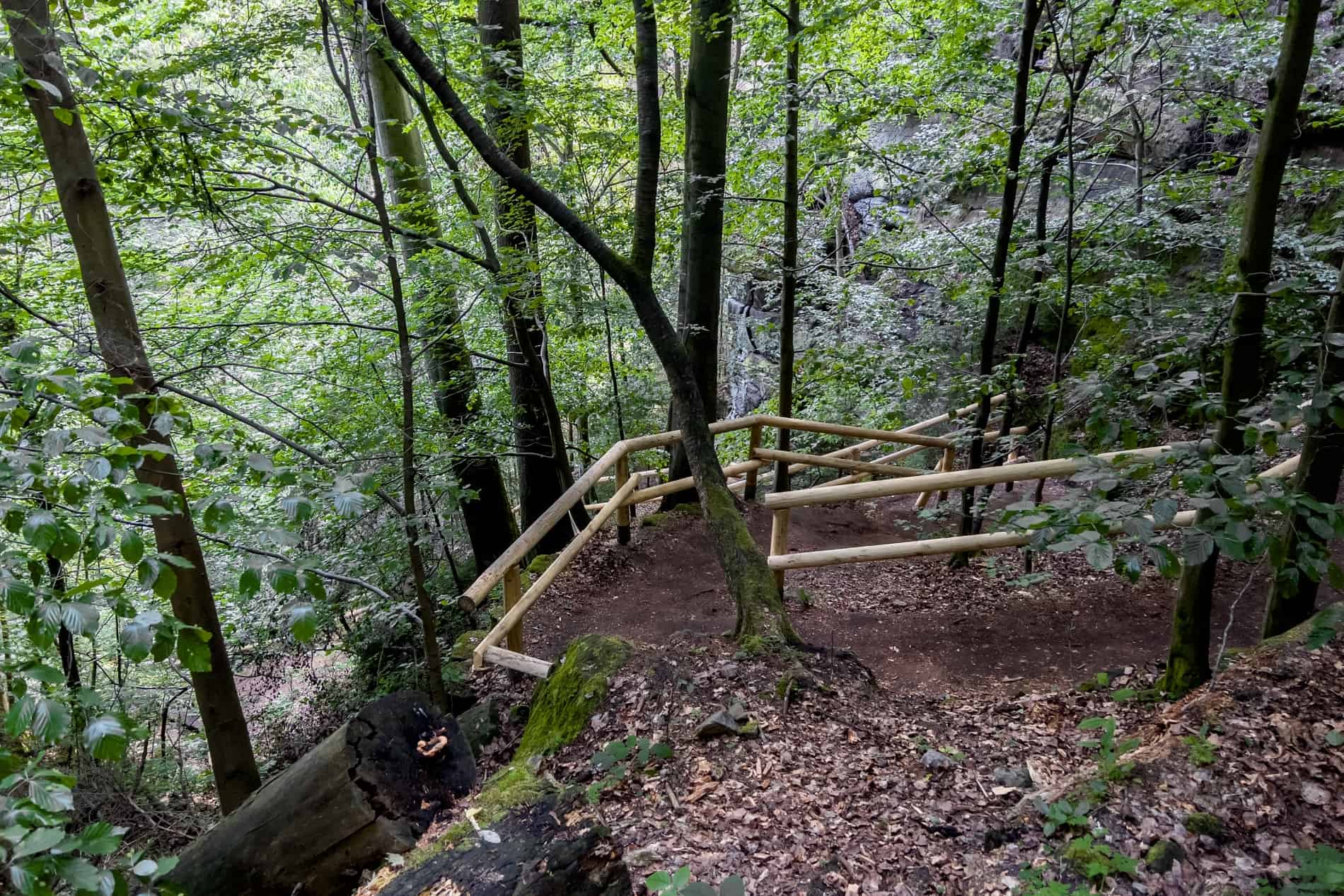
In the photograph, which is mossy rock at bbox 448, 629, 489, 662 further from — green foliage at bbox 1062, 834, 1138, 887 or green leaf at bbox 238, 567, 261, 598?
green foliage at bbox 1062, 834, 1138, 887

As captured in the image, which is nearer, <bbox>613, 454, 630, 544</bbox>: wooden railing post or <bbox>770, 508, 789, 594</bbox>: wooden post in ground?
<bbox>770, 508, 789, 594</bbox>: wooden post in ground

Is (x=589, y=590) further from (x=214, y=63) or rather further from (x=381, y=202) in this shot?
(x=214, y=63)

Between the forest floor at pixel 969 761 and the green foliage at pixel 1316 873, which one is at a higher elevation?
the green foliage at pixel 1316 873

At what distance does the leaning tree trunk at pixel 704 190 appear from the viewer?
6.39m

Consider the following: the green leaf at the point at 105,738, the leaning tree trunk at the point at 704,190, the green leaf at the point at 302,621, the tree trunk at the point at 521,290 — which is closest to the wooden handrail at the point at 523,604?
the tree trunk at the point at 521,290

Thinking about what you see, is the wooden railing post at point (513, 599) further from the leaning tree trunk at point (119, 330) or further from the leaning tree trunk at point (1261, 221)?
the leaning tree trunk at point (1261, 221)

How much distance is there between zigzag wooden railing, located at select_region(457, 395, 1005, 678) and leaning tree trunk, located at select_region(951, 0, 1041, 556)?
0.43 meters

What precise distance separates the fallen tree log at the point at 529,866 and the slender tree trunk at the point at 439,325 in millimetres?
2978

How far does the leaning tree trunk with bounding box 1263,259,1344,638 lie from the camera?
7.59 feet

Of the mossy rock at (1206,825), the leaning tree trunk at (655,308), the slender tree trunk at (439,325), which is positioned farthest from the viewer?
the slender tree trunk at (439,325)

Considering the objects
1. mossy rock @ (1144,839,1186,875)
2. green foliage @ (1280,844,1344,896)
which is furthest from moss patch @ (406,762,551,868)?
green foliage @ (1280,844,1344,896)

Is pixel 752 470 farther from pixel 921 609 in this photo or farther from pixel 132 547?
pixel 132 547

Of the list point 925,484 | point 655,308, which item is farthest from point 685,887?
point 925,484

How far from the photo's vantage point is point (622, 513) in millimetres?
6879
